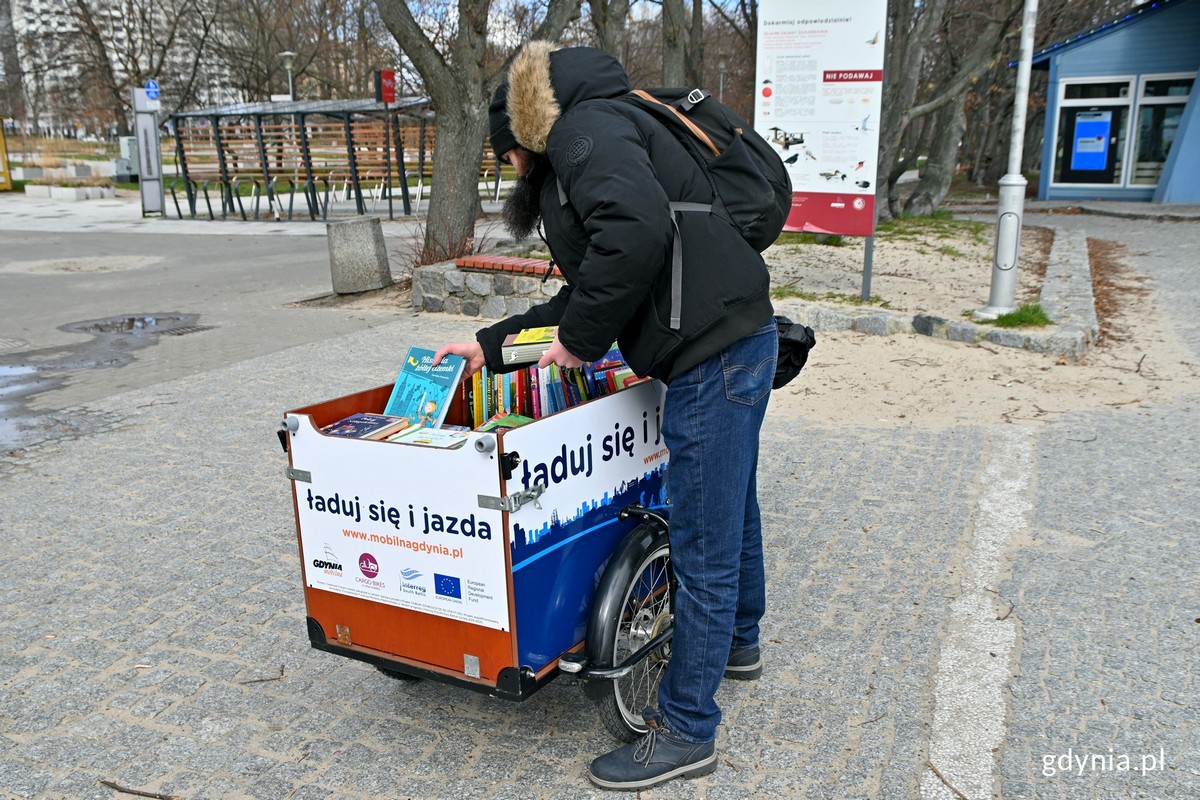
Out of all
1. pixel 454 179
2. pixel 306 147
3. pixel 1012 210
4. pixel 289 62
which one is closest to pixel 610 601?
pixel 1012 210

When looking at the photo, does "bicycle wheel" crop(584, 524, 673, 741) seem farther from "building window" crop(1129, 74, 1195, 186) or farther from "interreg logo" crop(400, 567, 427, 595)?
"building window" crop(1129, 74, 1195, 186)

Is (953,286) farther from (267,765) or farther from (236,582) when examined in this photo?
(267,765)

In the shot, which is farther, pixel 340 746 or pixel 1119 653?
pixel 1119 653

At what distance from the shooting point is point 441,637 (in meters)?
2.65

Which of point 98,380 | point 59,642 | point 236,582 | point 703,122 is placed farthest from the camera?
point 98,380

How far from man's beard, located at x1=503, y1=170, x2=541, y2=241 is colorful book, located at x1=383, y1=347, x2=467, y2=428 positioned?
1.42 ft

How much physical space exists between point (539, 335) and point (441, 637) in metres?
0.90

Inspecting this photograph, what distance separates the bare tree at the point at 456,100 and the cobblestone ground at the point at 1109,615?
23.2 feet

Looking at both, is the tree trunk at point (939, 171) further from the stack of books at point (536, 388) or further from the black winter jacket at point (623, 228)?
the black winter jacket at point (623, 228)

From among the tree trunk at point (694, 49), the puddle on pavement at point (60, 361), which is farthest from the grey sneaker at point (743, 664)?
the tree trunk at point (694, 49)

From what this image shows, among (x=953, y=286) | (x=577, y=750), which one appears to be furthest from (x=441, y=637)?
(x=953, y=286)

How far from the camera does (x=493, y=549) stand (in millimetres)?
2473

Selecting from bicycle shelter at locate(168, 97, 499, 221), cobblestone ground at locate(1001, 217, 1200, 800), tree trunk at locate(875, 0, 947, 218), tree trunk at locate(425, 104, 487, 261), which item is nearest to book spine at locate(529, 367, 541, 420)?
cobblestone ground at locate(1001, 217, 1200, 800)
